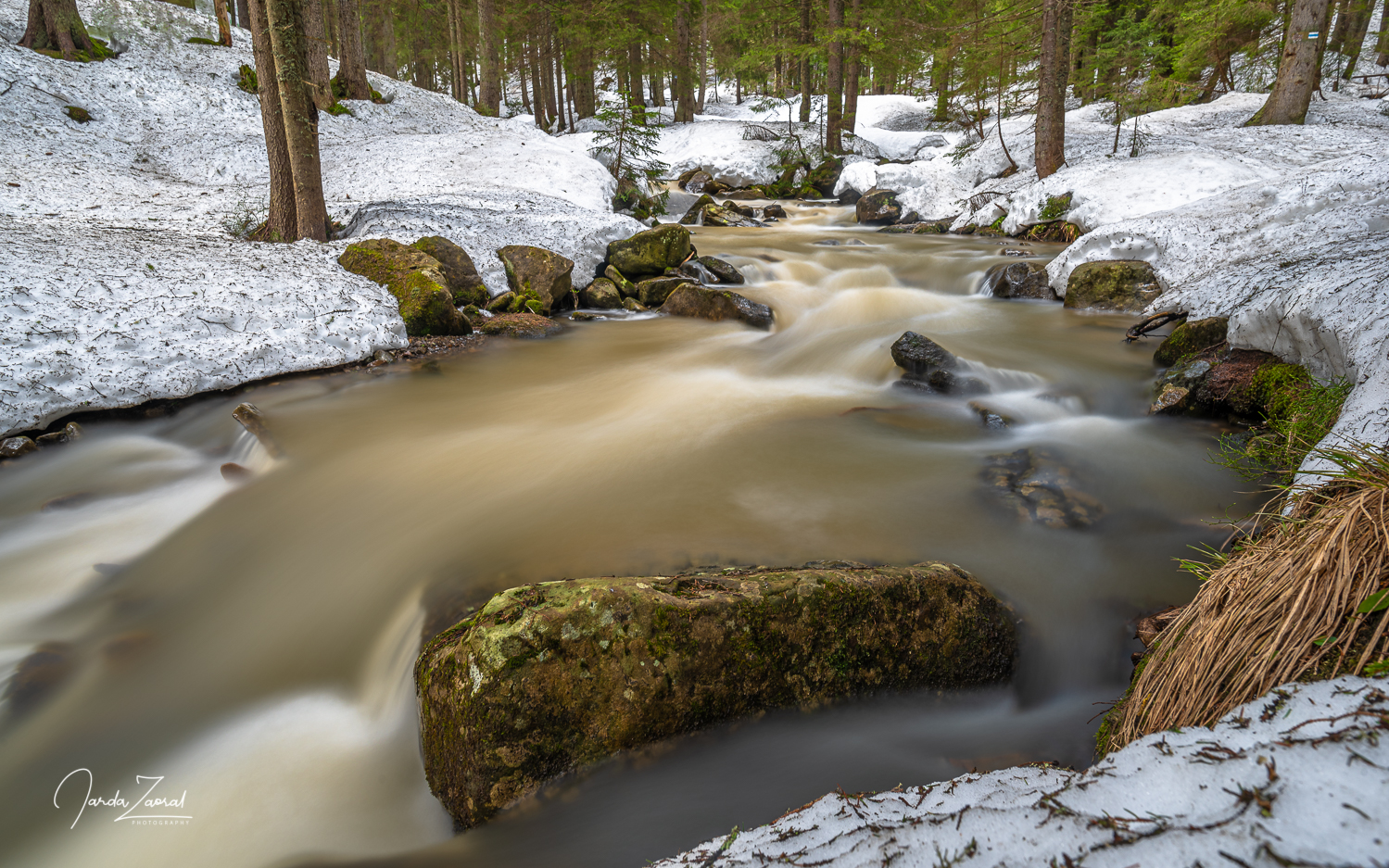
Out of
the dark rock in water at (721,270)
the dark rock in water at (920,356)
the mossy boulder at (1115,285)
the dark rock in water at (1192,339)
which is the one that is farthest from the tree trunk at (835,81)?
the dark rock in water at (1192,339)

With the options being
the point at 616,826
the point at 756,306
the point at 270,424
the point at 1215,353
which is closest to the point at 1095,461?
the point at 1215,353

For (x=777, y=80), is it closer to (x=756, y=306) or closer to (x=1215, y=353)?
(x=756, y=306)

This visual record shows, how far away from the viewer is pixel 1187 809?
3.07 feet

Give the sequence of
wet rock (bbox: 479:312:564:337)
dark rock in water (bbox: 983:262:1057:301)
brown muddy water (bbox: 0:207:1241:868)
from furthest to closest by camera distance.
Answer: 1. dark rock in water (bbox: 983:262:1057:301)
2. wet rock (bbox: 479:312:564:337)
3. brown muddy water (bbox: 0:207:1241:868)

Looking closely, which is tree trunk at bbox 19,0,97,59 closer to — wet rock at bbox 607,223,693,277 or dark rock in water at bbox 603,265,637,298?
wet rock at bbox 607,223,693,277

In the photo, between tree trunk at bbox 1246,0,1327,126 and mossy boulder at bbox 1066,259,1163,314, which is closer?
mossy boulder at bbox 1066,259,1163,314

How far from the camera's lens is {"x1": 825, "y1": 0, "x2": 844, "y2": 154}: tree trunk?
1898 cm

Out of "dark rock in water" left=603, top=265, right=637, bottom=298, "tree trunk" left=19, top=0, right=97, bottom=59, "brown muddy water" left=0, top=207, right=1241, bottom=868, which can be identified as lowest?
"brown muddy water" left=0, top=207, right=1241, bottom=868

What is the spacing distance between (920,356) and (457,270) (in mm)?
5808

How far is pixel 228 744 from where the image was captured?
2486 mm

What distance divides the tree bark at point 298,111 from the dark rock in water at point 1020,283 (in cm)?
921

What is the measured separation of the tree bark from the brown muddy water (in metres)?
3.20

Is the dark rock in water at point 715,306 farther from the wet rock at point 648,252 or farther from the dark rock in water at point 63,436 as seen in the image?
the dark rock in water at point 63,436

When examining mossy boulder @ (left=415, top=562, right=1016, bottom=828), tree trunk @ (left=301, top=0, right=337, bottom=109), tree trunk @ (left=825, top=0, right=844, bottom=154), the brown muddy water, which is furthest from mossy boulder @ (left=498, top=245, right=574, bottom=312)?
tree trunk @ (left=825, top=0, right=844, bottom=154)
